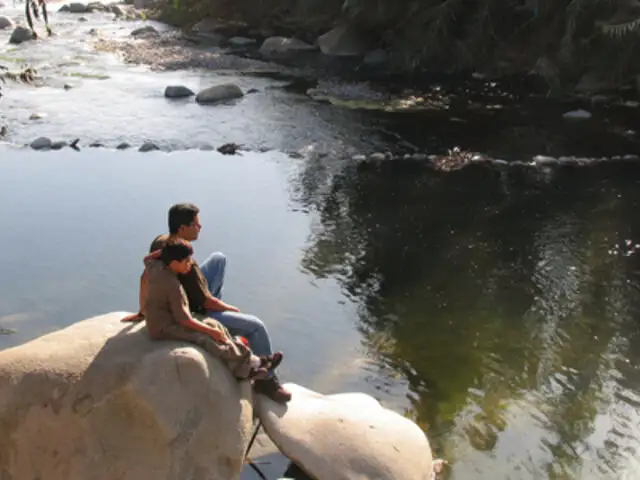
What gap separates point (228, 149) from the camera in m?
17.8

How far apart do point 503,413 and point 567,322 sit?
229 cm

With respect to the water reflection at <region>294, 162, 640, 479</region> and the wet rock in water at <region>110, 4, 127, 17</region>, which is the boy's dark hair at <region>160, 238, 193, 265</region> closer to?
the water reflection at <region>294, 162, 640, 479</region>

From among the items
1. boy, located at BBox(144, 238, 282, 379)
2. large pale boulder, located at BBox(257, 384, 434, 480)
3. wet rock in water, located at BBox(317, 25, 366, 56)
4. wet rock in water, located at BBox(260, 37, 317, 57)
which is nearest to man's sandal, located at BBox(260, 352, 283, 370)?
→ boy, located at BBox(144, 238, 282, 379)

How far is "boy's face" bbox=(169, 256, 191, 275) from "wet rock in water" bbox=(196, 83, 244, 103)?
55.8 feet

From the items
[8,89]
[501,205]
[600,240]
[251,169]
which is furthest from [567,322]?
[8,89]

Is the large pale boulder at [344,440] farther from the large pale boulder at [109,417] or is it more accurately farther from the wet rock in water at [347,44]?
the wet rock in water at [347,44]

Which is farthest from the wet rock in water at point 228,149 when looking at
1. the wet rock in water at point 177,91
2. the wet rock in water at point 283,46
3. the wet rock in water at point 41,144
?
the wet rock in water at point 283,46

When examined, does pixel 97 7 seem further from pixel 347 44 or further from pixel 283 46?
pixel 347 44

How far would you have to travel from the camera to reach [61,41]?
33688mm

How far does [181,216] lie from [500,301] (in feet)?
18.9

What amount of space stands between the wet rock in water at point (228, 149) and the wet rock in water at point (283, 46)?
15.1m

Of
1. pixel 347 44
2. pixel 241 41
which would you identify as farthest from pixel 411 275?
pixel 241 41

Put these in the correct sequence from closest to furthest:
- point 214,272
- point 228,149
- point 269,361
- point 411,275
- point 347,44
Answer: point 269,361 < point 214,272 < point 411,275 < point 228,149 < point 347,44

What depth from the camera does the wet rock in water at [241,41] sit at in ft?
112
